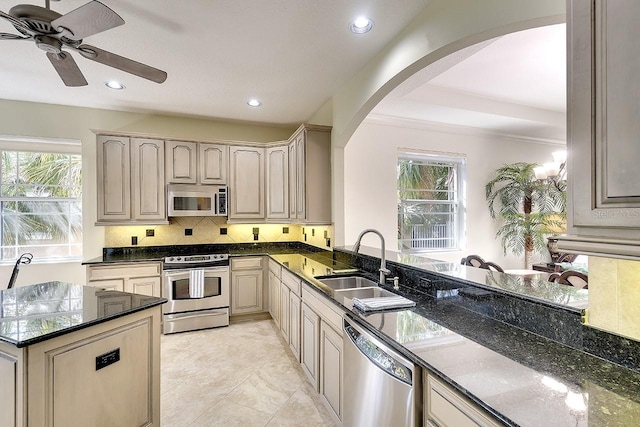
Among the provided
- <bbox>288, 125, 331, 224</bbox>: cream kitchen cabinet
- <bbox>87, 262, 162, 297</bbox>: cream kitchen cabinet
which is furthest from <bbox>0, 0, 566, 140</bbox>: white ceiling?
<bbox>87, 262, 162, 297</bbox>: cream kitchen cabinet

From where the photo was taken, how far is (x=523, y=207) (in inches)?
203

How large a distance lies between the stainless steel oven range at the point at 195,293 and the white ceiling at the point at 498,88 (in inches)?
119

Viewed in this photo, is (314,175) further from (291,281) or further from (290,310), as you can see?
(290,310)

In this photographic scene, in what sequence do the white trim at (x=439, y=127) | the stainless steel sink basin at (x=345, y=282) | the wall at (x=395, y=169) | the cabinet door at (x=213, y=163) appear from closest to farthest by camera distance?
1. the stainless steel sink basin at (x=345, y=282)
2. the cabinet door at (x=213, y=163)
3. the wall at (x=395, y=169)
4. the white trim at (x=439, y=127)

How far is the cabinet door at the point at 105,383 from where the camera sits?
140 cm

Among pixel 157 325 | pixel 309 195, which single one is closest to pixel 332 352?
pixel 157 325

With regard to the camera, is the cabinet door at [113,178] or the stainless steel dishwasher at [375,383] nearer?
the stainless steel dishwasher at [375,383]

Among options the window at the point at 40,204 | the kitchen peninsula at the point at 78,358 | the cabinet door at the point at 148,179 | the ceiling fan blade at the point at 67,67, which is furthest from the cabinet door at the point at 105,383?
the window at the point at 40,204

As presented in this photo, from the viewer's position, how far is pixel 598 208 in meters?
0.82

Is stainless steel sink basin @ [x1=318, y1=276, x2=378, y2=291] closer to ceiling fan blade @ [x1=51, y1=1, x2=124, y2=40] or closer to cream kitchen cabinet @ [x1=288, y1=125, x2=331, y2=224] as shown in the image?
cream kitchen cabinet @ [x1=288, y1=125, x2=331, y2=224]

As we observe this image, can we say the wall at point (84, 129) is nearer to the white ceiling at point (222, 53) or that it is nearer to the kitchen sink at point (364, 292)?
the white ceiling at point (222, 53)

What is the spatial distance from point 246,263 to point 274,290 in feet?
1.90

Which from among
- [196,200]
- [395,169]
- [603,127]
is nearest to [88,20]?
[603,127]

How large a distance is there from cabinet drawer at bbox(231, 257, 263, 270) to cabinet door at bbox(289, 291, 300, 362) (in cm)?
126
